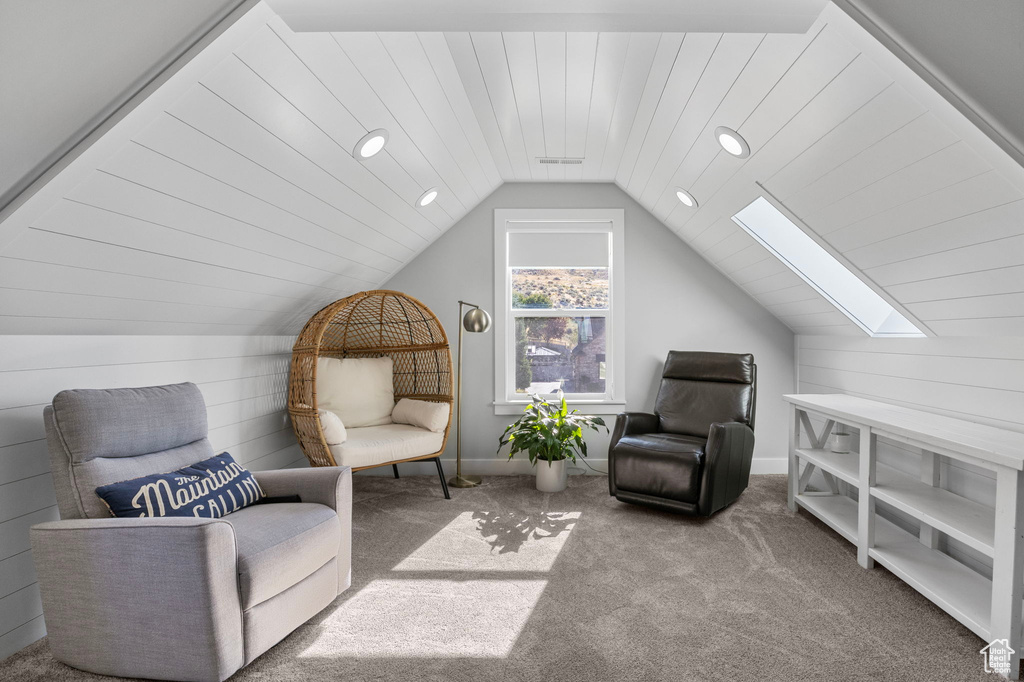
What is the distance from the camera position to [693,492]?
3.15m

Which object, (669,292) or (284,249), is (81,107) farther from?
(669,292)

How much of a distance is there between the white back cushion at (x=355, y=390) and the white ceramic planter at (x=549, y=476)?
1.11 metres

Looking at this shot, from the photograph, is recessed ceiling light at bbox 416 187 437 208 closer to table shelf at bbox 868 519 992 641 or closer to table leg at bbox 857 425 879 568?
table leg at bbox 857 425 879 568

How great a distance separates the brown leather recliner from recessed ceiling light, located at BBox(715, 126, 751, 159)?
1496mm

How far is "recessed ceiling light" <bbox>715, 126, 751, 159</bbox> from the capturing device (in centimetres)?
237

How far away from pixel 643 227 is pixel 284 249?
2.66m

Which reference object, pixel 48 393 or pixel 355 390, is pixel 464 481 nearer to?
pixel 355 390

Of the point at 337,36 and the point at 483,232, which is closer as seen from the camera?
the point at 337,36

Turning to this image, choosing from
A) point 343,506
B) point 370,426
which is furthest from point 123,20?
point 370,426

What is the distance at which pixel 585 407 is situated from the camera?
14.2 ft

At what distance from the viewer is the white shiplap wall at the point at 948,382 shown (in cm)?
232

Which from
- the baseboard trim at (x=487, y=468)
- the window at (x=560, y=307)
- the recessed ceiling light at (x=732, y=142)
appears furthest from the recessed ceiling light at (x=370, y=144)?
the baseboard trim at (x=487, y=468)

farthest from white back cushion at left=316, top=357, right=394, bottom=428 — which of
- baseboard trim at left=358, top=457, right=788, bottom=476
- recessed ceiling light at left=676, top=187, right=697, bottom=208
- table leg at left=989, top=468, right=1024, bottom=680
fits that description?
table leg at left=989, top=468, right=1024, bottom=680

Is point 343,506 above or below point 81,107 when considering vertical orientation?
below
